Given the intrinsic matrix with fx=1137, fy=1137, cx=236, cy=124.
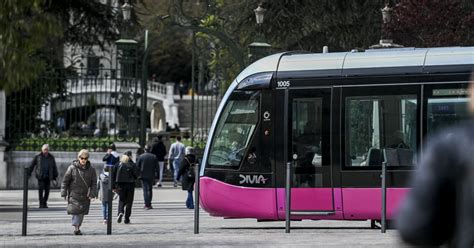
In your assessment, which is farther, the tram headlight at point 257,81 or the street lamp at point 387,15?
Result: the street lamp at point 387,15

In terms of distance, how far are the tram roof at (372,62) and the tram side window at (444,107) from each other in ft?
1.17

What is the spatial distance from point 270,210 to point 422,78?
321 centimetres

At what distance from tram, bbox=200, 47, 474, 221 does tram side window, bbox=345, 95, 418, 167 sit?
2cm

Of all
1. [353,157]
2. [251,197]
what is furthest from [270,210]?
[353,157]

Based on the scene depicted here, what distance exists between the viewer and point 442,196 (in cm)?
408

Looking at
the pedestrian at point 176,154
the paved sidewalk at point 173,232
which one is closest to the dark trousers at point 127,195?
the paved sidewalk at point 173,232

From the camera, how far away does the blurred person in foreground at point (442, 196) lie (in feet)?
13.3

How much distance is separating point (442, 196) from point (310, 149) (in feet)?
46.4

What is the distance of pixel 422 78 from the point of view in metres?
17.5

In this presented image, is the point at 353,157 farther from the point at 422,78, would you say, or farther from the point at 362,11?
the point at 362,11

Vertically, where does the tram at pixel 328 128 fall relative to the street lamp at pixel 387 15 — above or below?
below

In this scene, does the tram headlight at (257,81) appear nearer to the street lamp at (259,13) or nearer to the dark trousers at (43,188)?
the dark trousers at (43,188)

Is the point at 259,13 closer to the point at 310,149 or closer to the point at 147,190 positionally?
the point at 147,190

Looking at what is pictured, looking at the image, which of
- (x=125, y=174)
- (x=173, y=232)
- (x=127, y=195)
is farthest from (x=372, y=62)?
(x=127, y=195)
